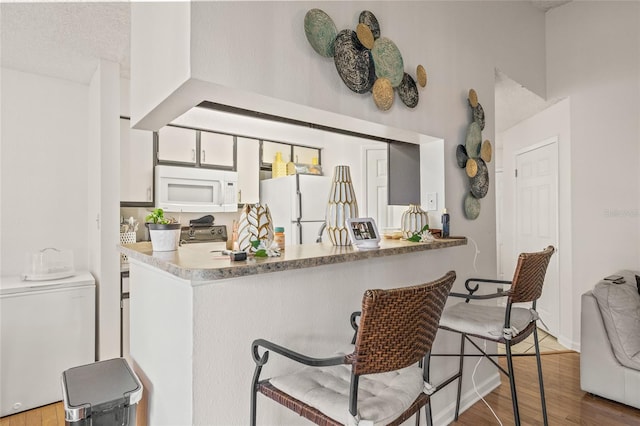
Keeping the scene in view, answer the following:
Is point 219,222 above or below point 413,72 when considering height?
below

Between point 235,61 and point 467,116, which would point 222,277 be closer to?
point 235,61

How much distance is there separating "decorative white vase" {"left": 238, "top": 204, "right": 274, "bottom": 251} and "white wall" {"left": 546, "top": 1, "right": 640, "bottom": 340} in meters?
3.20

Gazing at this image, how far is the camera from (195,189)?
12.3 feet

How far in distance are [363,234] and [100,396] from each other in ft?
4.20

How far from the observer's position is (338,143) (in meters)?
4.77

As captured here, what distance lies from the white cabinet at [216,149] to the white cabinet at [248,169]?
13 centimetres

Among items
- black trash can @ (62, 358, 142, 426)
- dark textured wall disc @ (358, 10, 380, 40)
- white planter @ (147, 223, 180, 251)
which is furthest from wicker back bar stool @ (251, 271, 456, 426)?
dark textured wall disc @ (358, 10, 380, 40)

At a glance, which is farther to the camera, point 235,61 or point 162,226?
Result: point 162,226

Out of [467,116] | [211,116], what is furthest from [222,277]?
[211,116]

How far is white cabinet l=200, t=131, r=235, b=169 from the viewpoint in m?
3.90

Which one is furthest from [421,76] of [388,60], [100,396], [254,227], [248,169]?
[248,169]

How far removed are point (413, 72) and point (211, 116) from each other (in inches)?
98.6

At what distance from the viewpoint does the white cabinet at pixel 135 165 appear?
331cm

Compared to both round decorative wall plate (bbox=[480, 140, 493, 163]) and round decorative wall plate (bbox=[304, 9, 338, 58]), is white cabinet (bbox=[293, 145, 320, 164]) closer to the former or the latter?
round decorative wall plate (bbox=[480, 140, 493, 163])
